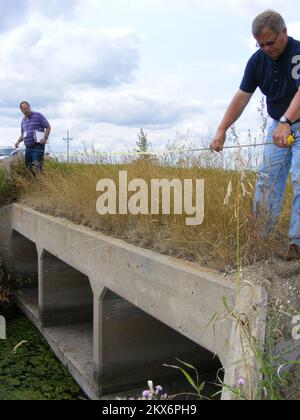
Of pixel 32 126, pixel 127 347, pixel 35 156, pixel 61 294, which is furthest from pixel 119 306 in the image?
pixel 32 126

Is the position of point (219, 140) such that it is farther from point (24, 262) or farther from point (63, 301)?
point (24, 262)

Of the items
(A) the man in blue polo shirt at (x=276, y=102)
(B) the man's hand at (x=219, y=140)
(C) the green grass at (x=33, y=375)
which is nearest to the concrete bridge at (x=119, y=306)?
(C) the green grass at (x=33, y=375)

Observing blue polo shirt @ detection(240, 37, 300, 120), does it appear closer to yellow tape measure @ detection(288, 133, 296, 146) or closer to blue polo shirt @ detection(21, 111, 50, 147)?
yellow tape measure @ detection(288, 133, 296, 146)

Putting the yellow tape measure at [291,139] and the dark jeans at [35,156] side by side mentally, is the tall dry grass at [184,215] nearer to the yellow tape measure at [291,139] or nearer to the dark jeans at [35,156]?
the yellow tape measure at [291,139]

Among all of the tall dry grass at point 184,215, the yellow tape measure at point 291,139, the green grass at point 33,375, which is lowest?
the green grass at point 33,375

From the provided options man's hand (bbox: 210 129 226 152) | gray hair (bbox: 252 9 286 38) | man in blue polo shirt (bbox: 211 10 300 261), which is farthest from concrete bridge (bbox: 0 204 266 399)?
gray hair (bbox: 252 9 286 38)

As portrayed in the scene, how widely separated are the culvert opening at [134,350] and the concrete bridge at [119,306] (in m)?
0.01

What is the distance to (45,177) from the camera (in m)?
8.20

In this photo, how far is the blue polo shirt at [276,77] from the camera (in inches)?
120

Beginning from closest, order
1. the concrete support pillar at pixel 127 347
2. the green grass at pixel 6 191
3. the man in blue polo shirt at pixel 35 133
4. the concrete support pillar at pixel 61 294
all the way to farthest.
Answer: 1. the concrete support pillar at pixel 127 347
2. the concrete support pillar at pixel 61 294
3. the man in blue polo shirt at pixel 35 133
4. the green grass at pixel 6 191

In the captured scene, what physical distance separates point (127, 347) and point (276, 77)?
3.34 meters

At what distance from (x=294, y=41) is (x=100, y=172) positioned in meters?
3.42

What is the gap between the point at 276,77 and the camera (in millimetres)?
3127

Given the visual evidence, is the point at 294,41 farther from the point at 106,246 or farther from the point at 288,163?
the point at 106,246
